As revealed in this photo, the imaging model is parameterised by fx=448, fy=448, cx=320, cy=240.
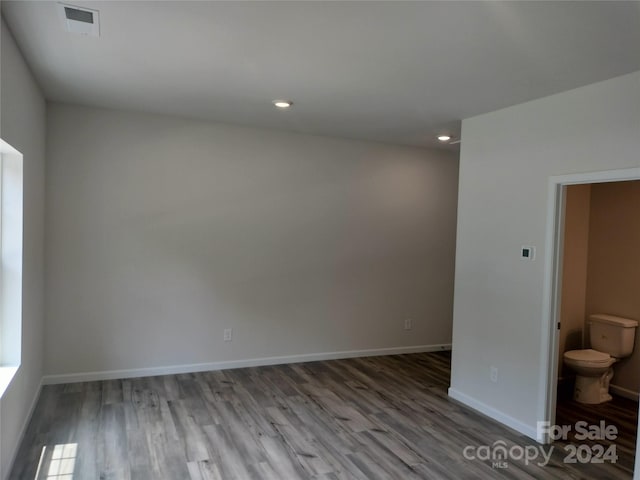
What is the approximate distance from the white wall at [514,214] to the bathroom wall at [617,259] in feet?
5.25

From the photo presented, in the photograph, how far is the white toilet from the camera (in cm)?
402

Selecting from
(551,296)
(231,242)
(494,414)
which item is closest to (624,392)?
(494,414)

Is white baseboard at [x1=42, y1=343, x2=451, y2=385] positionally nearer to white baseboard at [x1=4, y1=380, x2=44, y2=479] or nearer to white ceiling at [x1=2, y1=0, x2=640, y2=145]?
white baseboard at [x1=4, y1=380, x2=44, y2=479]

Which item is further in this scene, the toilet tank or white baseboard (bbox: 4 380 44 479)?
the toilet tank

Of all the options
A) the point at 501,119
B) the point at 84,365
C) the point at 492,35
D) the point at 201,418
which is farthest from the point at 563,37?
the point at 84,365

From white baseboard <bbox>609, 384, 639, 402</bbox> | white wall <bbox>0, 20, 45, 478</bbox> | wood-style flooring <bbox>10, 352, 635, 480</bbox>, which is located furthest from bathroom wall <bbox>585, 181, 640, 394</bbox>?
white wall <bbox>0, 20, 45, 478</bbox>

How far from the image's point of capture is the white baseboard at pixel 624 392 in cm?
418

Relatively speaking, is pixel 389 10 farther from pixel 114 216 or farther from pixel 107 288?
pixel 107 288

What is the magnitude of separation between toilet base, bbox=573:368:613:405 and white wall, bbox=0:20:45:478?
14.7ft

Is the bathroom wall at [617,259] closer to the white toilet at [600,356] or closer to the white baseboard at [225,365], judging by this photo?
the white toilet at [600,356]

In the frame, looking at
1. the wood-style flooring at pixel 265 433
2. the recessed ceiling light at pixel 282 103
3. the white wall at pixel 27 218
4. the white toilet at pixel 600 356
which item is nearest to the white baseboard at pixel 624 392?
the white toilet at pixel 600 356

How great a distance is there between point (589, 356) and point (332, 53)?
11.7ft

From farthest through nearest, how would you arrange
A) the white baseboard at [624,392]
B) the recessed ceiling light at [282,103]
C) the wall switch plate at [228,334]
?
the wall switch plate at [228,334] < the white baseboard at [624,392] < the recessed ceiling light at [282,103]

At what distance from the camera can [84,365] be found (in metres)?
4.14
